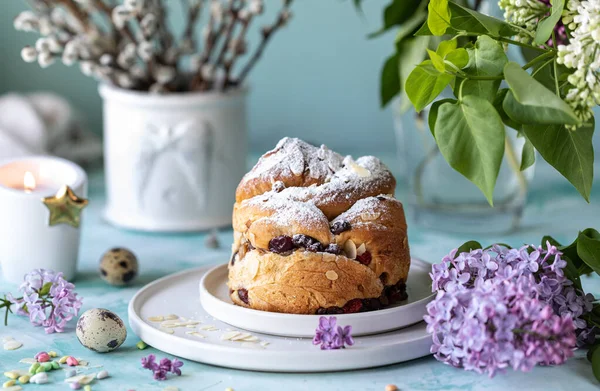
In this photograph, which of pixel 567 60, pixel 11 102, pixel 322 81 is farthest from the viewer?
pixel 322 81

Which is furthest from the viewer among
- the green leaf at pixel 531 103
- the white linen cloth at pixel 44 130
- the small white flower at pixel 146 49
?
the white linen cloth at pixel 44 130

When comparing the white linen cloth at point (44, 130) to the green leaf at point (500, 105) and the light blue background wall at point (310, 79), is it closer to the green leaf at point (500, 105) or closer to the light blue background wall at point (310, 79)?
the light blue background wall at point (310, 79)

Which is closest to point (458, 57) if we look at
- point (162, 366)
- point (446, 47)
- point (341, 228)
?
point (446, 47)

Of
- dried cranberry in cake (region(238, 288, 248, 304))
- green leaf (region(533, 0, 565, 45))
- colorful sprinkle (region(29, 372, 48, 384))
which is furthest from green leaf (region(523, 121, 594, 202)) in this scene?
colorful sprinkle (region(29, 372, 48, 384))

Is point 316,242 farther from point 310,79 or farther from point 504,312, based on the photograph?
point 310,79

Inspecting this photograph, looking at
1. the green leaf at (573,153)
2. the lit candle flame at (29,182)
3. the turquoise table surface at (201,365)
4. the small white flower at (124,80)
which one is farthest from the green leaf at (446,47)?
the small white flower at (124,80)

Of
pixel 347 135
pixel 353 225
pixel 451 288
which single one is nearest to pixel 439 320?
pixel 451 288

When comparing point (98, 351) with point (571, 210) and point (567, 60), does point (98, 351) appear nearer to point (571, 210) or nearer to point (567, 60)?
point (567, 60)
